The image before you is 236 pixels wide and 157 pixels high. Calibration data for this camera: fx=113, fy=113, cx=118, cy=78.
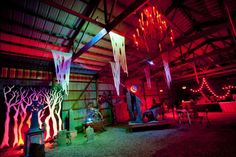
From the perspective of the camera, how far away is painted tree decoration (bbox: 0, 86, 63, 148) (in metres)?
4.93

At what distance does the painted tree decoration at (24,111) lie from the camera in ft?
16.2

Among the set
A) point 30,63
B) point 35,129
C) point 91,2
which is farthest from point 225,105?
point 30,63

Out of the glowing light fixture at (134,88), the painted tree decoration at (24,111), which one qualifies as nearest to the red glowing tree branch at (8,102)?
the painted tree decoration at (24,111)

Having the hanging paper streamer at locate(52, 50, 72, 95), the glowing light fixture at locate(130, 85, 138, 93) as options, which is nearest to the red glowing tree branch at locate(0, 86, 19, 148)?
the hanging paper streamer at locate(52, 50, 72, 95)

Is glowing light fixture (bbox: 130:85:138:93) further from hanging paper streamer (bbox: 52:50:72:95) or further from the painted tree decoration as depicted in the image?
hanging paper streamer (bbox: 52:50:72:95)

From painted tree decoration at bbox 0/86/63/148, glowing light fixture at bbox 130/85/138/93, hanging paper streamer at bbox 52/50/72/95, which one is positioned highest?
hanging paper streamer at bbox 52/50/72/95

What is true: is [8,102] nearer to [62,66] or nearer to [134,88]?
[62,66]

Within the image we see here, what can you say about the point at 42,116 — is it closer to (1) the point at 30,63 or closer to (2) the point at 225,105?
(1) the point at 30,63

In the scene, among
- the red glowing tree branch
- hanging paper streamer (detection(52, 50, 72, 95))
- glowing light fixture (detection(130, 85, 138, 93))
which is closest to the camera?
hanging paper streamer (detection(52, 50, 72, 95))

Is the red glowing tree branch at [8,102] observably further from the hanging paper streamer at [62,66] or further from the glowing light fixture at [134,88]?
the glowing light fixture at [134,88]

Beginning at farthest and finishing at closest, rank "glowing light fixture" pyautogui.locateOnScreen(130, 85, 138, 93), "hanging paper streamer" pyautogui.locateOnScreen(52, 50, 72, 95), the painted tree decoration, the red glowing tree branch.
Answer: "glowing light fixture" pyautogui.locateOnScreen(130, 85, 138, 93), the painted tree decoration, the red glowing tree branch, "hanging paper streamer" pyautogui.locateOnScreen(52, 50, 72, 95)

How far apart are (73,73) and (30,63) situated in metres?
2.44

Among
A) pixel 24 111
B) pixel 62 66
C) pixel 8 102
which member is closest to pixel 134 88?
pixel 62 66

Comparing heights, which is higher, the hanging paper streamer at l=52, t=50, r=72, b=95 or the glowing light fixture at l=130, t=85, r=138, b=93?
the hanging paper streamer at l=52, t=50, r=72, b=95
